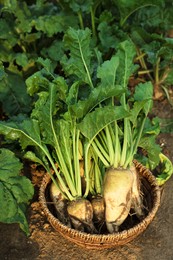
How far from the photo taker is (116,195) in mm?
2734

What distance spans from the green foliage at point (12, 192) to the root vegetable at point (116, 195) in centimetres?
48

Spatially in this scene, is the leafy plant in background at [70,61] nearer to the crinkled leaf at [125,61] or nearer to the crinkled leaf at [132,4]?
the crinkled leaf at [132,4]

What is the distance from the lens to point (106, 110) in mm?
2564

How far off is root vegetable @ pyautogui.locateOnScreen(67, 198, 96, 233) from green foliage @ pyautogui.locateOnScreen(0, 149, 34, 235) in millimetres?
277

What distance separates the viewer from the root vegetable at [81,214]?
2.74 m

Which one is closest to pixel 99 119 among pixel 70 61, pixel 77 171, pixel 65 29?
pixel 77 171

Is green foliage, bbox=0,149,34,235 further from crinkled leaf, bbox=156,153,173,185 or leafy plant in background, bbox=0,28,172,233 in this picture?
crinkled leaf, bbox=156,153,173,185

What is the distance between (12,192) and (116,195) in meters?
0.62

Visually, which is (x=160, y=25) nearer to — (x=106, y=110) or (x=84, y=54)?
(x=84, y=54)

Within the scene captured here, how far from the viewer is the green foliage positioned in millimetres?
2645

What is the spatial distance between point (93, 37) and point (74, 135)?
1.23 metres

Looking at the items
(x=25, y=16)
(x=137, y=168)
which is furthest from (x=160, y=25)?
(x=137, y=168)

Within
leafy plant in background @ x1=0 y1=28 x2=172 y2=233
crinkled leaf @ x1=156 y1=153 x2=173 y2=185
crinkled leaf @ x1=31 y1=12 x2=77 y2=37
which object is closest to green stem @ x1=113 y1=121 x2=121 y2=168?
leafy plant in background @ x1=0 y1=28 x2=172 y2=233

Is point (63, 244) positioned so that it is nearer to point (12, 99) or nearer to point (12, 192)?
point (12, 192)
